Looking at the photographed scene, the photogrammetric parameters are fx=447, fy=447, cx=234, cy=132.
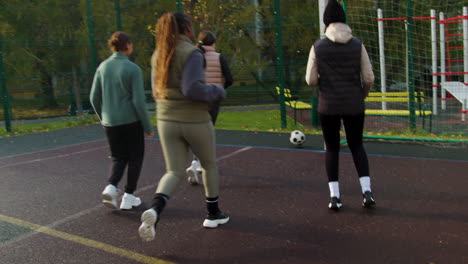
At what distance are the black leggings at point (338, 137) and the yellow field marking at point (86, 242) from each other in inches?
78.4

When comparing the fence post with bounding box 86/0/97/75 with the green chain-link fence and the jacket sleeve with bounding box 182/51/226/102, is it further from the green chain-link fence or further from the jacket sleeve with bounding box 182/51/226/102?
the jacket sleeve with bounding box 182/51/226/102

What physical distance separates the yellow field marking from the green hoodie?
121 centimetres

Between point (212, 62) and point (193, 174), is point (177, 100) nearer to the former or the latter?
point (212, 62)

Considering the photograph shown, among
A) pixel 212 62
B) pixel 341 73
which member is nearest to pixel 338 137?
pixel 341 73

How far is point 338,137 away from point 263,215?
109 cm

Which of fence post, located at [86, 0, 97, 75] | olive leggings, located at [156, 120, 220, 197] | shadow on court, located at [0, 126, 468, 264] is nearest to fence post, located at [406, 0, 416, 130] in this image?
shadow on court, located at [0, 126, 468, 264]

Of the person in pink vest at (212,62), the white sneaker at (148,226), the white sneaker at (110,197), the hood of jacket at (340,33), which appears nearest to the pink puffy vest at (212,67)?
the person in pink vest at (212,62)

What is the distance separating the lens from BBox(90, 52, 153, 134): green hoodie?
4.59 metres

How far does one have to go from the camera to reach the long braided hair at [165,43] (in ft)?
11.9

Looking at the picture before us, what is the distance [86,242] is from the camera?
13.1 feet

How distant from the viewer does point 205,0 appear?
15.3 meters

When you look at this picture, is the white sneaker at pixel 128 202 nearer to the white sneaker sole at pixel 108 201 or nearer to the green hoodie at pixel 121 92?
the white sneaker sole at pixel 108 201

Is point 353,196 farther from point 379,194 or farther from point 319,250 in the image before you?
point 319,250

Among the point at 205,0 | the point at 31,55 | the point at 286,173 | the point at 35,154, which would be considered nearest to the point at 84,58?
the point at 31,55
